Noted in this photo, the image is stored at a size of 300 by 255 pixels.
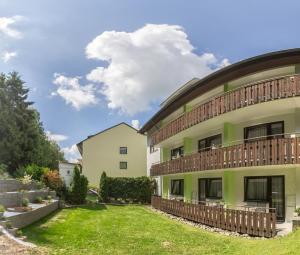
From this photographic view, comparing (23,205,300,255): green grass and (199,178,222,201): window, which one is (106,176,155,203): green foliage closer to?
(199,178,222,201): window

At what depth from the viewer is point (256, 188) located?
2245cm

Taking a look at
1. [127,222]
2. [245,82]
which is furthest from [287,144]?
[127,222]

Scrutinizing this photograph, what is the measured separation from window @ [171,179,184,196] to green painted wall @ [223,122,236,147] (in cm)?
1291

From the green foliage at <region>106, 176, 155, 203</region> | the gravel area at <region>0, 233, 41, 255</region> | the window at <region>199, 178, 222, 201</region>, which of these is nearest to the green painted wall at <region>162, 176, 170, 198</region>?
the green foliage at <region>106, 176, 155, 203</region>

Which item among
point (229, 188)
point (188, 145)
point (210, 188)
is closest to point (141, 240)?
point (229, 188)

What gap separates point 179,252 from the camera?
14.0 m

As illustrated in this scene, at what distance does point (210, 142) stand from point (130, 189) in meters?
15.7

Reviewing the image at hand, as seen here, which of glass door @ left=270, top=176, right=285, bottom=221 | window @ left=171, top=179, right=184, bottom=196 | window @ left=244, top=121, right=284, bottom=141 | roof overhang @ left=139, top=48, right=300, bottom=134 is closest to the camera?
roof overhang @ left=139, top=48, right=300, bottom=134

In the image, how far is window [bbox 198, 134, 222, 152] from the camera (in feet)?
88.1

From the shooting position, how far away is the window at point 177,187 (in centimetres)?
3606

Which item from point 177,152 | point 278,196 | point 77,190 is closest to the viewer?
point 278,196

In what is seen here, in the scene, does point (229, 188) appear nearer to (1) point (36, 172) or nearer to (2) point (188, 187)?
(2) point (188, 187)

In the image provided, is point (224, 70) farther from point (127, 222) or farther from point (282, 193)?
point (127, 222)

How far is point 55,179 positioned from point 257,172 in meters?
18.8
